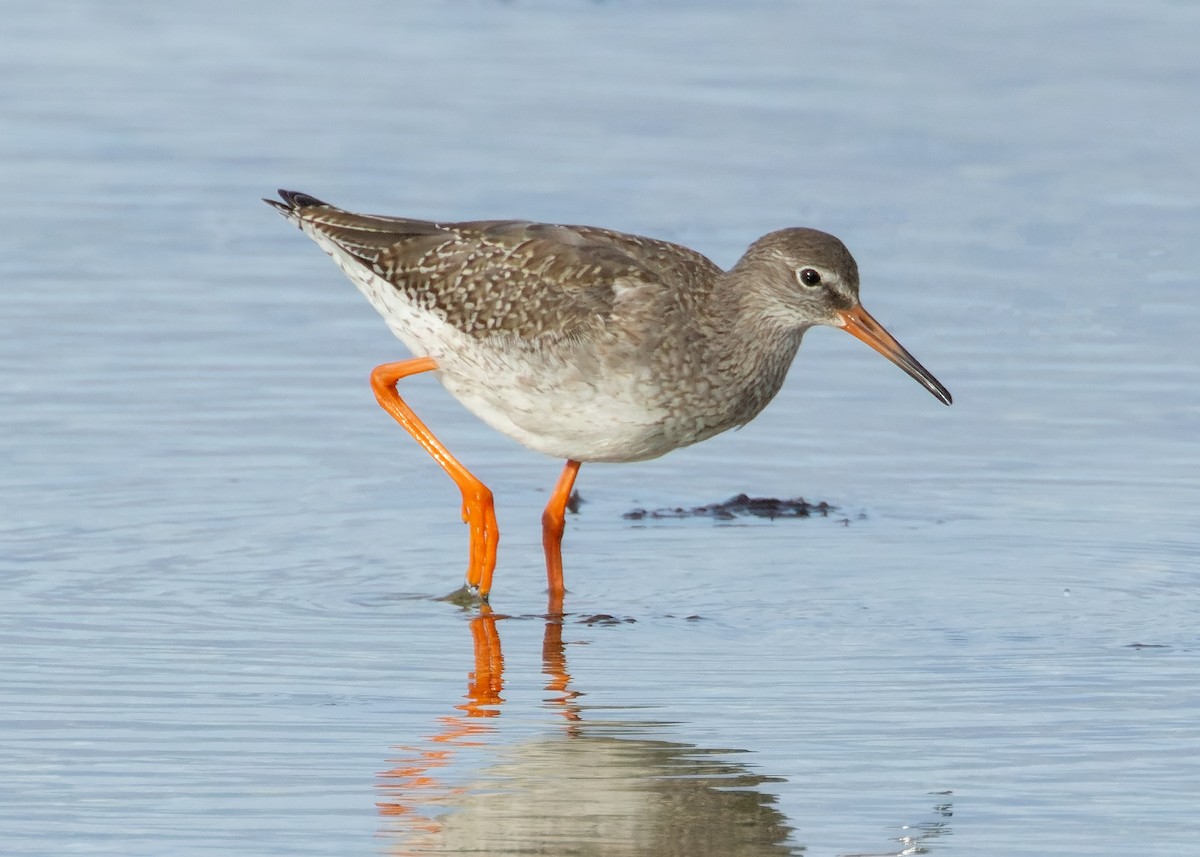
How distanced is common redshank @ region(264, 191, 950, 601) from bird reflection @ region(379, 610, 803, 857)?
1995 millimetres

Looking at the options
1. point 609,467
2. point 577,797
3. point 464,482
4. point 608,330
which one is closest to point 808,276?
point 608,330

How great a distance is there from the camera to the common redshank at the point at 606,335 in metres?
9.05

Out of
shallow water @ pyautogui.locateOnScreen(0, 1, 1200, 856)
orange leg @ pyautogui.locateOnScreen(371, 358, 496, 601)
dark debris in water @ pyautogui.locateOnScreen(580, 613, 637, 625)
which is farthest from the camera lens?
orange leg @ pyautogui.locateOnScreen(371, 358, 496, 601)

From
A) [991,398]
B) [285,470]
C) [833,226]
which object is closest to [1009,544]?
[991,398]

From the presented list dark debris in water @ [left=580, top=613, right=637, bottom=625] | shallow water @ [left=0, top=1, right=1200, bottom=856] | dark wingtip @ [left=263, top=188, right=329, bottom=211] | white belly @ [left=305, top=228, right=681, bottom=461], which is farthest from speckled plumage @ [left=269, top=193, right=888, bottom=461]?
dark wingtip @ [left=263, top=188, right=329, bottom=211]

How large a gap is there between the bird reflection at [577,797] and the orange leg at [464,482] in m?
1.80

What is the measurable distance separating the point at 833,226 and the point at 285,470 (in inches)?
185

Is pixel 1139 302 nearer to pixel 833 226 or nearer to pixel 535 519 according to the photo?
pixel 833 226

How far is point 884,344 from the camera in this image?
30.6 ft

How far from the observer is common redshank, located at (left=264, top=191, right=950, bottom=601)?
29.7ft

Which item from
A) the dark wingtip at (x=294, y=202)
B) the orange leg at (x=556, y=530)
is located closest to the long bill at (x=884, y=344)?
the orange leg at (x=556, y=530)

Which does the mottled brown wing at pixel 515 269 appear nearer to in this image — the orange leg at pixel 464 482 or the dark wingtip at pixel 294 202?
the orange leg at pixel 464 482

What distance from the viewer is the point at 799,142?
1534 centimetres

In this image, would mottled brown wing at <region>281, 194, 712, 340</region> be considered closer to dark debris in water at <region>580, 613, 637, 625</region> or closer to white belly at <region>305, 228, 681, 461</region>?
white belly at <region>305, 228, 681, 461</region>
